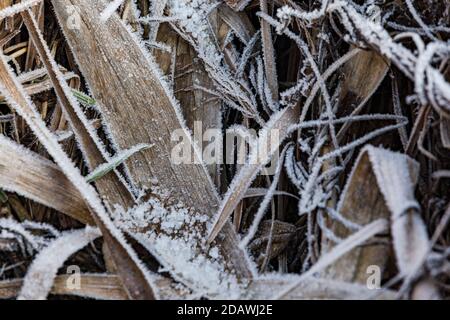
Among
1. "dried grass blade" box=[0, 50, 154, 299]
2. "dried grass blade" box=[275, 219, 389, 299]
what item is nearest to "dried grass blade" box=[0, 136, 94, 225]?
"dried grass blade" box=[0, 50, 154, 299]

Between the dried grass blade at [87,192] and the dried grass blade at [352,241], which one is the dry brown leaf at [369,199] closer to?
the dried grass blade at [352,241]

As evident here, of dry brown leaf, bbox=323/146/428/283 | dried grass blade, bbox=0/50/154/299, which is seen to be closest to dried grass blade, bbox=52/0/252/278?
dried grass blade, bbox=0/50/154/299

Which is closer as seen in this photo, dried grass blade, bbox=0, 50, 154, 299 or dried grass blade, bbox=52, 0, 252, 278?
dried grass blade, bbox=0, 50, 154, 299

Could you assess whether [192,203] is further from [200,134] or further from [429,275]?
[429,275]

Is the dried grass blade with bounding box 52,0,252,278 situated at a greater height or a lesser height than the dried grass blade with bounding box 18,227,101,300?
greater

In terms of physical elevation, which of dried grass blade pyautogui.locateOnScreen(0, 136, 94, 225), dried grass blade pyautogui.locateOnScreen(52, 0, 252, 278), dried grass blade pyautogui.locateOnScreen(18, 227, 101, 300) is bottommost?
dried grass blade pyautogui.locateOnScreen(18, 227, 101, 300)

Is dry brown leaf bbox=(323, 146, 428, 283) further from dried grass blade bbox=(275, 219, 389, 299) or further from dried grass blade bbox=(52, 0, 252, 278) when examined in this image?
dried grass blade bbox=(52, 0, 252, 278)

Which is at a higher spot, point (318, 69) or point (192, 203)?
point (318, 69)

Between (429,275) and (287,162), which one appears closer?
(429,275)

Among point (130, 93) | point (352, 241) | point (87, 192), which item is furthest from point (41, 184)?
point (352, 241)

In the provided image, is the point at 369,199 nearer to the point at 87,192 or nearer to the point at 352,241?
the point at 352,241

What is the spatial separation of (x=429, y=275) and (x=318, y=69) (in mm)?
382

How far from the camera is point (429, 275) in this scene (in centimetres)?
66
